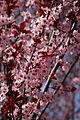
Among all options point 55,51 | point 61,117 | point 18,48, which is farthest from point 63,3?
point 61,117

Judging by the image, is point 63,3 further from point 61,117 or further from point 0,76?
point 61,117

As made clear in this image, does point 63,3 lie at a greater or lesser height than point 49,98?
greater

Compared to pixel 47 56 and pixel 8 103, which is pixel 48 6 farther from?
pixel 8 103

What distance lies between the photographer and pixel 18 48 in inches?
101

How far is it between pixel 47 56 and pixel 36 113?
880 millimetres

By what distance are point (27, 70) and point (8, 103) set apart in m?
0.57

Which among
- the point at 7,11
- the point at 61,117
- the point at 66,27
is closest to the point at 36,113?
the point at 66,27

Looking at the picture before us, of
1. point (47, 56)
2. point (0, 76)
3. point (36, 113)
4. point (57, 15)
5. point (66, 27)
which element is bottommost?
point (36, 113)

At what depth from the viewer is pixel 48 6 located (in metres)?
2.99

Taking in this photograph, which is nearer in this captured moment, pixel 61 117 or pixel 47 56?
pixel 47 56

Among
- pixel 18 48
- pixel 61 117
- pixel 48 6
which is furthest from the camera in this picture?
pixel 61 117

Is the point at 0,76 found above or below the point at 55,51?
below

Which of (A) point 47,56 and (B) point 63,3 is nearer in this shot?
(A) point 47,56

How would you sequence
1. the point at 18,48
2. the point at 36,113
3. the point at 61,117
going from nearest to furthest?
the point at 18,48 → the point at 36,113 → the point at 61,117
